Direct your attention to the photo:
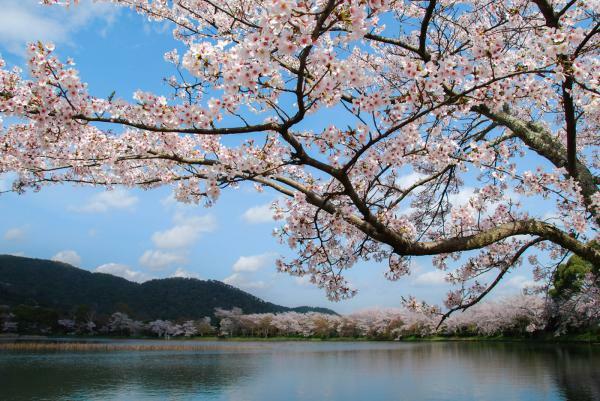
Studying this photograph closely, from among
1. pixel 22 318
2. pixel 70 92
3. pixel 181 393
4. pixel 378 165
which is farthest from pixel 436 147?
pixel 22 318

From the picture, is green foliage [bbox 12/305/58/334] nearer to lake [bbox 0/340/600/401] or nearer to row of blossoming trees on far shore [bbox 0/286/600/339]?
row of blossoming trees on far shore [bbox 0/286/600/339]

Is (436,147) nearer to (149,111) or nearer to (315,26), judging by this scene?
(315,26)

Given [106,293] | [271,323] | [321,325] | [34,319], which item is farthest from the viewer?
[106,293]

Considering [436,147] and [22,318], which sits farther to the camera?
[22,318]

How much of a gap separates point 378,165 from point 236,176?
5.20ft

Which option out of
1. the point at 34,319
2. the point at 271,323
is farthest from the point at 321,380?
the point at 34,319

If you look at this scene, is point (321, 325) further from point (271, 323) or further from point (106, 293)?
point (106, 293)

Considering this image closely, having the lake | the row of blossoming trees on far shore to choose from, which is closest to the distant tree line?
the row of blossoming trees on far shore

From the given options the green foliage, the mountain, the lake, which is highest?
the mountain

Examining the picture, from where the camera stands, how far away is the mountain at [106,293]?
75.3 m

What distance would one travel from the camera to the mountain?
7531 centimetres

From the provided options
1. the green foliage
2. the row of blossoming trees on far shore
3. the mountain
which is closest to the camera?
the row of blossoming trees on far shore

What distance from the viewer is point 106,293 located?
82750 millimetres

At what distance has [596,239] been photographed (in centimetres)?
572
